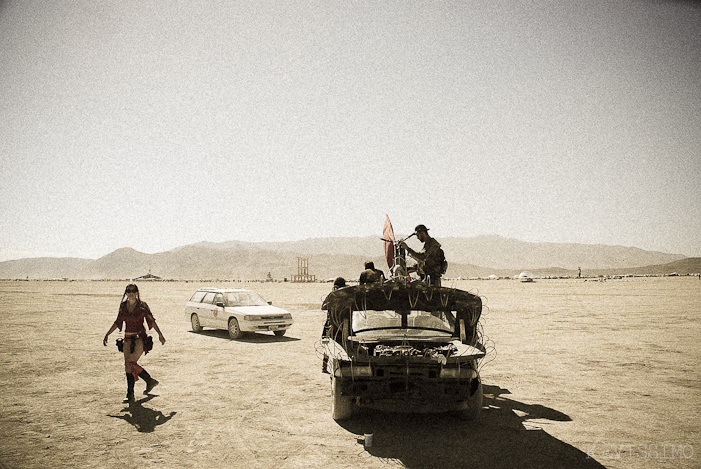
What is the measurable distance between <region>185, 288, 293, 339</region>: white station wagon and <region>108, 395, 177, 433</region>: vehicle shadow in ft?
24.4

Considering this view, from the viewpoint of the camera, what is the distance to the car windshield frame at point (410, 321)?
7277 mm

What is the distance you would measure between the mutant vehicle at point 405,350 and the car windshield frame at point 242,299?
9.75 m

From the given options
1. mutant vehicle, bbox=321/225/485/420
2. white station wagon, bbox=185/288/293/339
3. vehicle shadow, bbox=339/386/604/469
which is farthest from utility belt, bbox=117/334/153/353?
white station wagon, bbox=185/288/293/339

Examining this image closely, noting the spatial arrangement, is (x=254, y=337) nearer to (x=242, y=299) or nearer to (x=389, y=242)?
(x=242, y=299)

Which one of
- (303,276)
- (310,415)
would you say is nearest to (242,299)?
(310,415)

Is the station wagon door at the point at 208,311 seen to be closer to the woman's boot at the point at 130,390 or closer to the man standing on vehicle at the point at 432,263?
the woman's boot at the point at 130,390

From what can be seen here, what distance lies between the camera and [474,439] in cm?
588

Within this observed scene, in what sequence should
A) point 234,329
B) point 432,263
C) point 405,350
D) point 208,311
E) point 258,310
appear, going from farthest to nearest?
point 208,311 → point 258,310 → point 234,329 → point 432,263 → point 405,350

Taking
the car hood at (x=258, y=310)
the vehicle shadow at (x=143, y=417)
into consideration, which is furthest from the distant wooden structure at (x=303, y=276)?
the vehicle shadow at (x=143, y=417)

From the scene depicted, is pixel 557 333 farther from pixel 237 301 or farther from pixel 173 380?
pixel 173 380

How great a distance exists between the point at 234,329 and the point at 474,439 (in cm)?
1085

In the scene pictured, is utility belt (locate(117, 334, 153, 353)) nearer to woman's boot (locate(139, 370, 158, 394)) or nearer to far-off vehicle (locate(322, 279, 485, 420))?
woman's boot (locate(139, 370, 158, 394))

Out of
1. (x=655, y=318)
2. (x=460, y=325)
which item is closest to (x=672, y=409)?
(x=460, y=325)

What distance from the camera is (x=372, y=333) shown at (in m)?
7.15
